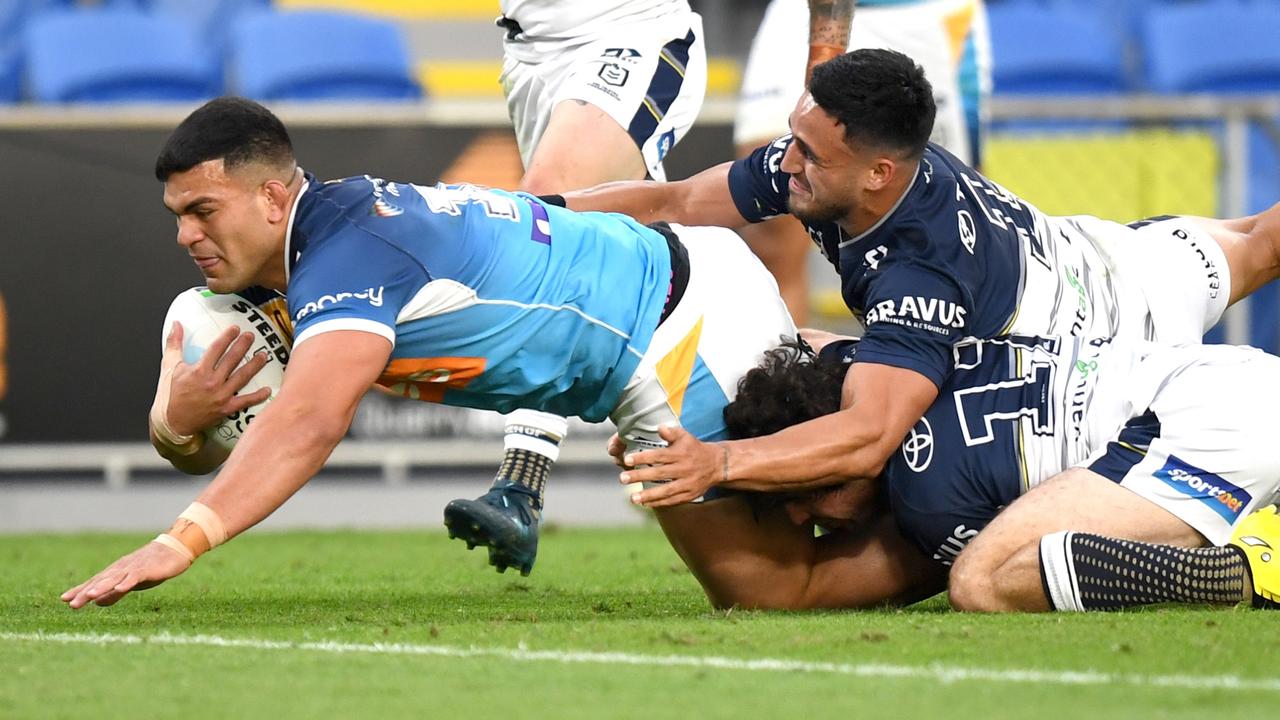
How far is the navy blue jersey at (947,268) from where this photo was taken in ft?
16.0

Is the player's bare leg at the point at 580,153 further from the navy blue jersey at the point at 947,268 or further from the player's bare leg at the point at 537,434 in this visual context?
the navy blue jersey at the point at 947,268

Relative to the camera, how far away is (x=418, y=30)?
13102 millimetres

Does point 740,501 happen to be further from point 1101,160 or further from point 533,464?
point 1101,160

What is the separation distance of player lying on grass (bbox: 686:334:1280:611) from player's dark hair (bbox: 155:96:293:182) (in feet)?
4.80

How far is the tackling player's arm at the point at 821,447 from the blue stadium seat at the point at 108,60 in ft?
25.5

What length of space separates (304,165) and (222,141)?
15.7 ft

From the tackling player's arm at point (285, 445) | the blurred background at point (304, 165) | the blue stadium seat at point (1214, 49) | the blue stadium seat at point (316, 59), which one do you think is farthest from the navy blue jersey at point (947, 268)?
the blue stadium seat at point (1214, 49)

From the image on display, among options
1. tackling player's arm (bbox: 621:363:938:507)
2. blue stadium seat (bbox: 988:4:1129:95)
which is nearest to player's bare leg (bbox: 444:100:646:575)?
tackling player's arm (bbox: 621:363:938:507)

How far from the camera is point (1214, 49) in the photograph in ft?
41.1

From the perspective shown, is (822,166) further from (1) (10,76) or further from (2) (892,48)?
(1) (10,76)

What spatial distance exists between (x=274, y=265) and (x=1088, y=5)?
32.2 ft

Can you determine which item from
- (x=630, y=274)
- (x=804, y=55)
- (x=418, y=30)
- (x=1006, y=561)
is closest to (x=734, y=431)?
(x=630, y=274)

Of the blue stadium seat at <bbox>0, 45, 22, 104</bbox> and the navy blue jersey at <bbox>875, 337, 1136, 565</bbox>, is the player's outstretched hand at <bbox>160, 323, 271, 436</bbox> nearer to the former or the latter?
the navy blue jersey at <bbox>875, 337, 1136, 565</bbox>

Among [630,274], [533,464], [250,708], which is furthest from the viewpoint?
[533,464]
